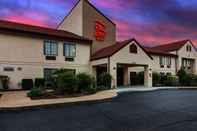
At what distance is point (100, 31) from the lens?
1142 inches

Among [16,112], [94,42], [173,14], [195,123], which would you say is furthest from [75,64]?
[195,123]

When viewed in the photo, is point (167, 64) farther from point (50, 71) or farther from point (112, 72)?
point (50, 71)

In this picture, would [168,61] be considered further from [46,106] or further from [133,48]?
[46,106]

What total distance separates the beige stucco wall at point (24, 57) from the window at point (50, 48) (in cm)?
39

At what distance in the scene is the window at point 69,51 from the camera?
23964 mm

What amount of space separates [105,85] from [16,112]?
13965mm

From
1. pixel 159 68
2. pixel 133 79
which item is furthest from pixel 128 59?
pixel 159 68

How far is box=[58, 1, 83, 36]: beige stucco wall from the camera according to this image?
91.3ft

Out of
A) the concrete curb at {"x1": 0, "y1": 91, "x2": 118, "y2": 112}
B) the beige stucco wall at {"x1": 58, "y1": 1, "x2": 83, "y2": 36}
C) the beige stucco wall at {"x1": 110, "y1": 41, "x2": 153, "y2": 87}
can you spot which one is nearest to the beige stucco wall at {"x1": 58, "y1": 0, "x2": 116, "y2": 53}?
the beige stucco wall at {"x1": 58, "y1": 1, "x2": 83, "y2": 36}

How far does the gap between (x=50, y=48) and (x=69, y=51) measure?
2.28 meters

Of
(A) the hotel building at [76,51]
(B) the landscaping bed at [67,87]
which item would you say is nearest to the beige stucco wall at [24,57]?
(A) the hotel building at [76,51]

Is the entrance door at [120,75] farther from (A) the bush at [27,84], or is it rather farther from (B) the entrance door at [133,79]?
(A) the bush at [27,84]

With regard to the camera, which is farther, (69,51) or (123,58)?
(123,58)

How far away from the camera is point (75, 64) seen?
81.1ft
